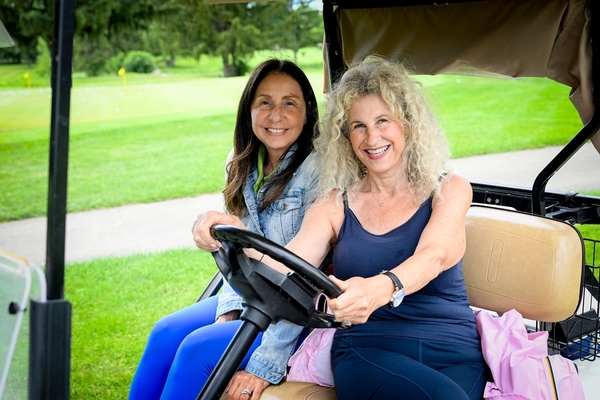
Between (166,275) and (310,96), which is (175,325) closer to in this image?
(310,96)

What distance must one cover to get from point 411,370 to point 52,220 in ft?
3.23

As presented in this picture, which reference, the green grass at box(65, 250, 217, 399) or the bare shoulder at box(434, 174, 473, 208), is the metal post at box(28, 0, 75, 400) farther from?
the green grass at box(65, 250, 217, 399)

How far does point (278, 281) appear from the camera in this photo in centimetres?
170

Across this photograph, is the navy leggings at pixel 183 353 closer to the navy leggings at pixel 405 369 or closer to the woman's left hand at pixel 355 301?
→ the navy leggings at pixel 405 369

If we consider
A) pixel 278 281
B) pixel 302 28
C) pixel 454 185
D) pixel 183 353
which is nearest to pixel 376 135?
pixel 454 185

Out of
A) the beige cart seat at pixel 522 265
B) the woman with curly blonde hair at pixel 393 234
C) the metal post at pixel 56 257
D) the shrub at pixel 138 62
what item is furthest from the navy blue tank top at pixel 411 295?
the shrub at pixel 138 62

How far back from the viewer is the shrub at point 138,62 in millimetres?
10906

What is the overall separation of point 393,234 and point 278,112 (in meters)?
0.57

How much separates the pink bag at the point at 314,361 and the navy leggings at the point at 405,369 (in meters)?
0.04

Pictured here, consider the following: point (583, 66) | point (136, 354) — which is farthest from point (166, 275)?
point (583, 66)

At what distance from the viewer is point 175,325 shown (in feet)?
8.18

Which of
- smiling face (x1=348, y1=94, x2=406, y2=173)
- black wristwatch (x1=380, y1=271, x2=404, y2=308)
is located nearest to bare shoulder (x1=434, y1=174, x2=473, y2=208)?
smiling face (x1=348, y1=94, x2=406, y2=173)

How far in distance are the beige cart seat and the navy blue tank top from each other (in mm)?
Answer: 220

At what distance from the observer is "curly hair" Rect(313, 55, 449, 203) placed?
2166 millimetres
